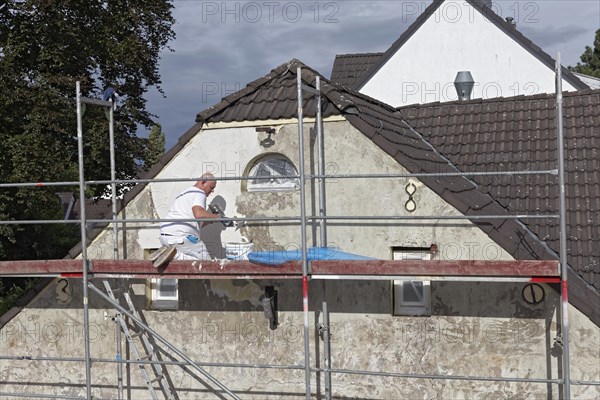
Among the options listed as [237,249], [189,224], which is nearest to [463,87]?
[237,249]

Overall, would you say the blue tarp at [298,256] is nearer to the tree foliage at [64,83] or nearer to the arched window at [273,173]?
the arched window at [273,173]

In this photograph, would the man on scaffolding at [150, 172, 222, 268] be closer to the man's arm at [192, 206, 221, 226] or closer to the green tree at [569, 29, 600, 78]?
the man's arm at [192, 206, 221, 226]

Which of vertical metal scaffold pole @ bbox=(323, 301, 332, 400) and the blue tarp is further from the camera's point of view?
vertical metal scaffold pole @ bbox=(323, 301, 332, 400)

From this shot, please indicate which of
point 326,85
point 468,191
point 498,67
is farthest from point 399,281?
point 498,67

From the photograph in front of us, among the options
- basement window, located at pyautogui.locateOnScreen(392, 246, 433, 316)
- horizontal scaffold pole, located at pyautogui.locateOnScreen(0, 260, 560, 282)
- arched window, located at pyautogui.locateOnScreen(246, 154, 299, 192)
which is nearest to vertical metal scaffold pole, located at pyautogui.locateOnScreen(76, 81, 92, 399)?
horizontal scaffold pole, located at pyautogui.locateOnScreen(0, 260, 560, 282)

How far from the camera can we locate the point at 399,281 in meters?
8.73

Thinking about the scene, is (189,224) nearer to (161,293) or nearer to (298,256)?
(161,293)

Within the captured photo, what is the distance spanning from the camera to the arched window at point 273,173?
9.29 meters

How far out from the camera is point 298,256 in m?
8.65

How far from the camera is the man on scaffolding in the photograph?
8953 mm

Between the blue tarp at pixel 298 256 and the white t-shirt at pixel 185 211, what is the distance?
3.02ft

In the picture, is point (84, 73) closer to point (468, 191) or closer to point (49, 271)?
point (49, 271)

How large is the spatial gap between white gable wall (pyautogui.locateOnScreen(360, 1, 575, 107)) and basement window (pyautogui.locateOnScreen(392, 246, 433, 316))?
32.6 feet

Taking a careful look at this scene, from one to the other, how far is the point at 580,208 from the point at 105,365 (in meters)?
6.40
